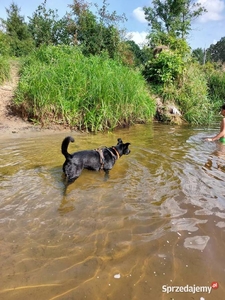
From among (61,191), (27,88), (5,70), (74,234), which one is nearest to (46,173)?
(61,191)

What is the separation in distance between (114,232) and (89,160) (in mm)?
1725

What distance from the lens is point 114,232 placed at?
2482 millimetres

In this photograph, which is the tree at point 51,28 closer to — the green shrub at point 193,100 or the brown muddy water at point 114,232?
the green shrub at point 193,100

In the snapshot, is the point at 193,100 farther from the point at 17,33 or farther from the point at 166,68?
the point at 17,33

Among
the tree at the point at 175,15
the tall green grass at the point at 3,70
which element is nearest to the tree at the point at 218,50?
the tree at the point at 175,15

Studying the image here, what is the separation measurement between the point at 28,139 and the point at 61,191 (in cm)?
334

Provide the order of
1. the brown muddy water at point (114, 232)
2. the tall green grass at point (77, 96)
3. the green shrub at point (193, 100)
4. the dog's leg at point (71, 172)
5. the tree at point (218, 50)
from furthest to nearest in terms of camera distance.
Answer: the tree at point (218, 50), the green shrub at point (193, 100), the tall green grass at point (77, 96), the dog's leg at point (71, 172), the brown muddy water at point (114, 232)

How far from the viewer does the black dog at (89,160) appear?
364 centimetres

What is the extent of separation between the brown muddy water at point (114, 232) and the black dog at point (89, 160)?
174mm

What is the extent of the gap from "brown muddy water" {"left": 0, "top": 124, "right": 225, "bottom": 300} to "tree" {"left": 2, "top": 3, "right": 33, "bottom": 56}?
14.6m

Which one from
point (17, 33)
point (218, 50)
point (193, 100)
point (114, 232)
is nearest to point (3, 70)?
point (193, 100)

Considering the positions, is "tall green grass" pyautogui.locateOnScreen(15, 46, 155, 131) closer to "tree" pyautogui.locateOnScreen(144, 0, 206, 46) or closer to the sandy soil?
the sandy soil

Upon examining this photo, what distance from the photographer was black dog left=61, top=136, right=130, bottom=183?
143 inches

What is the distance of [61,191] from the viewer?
11.2 feet
